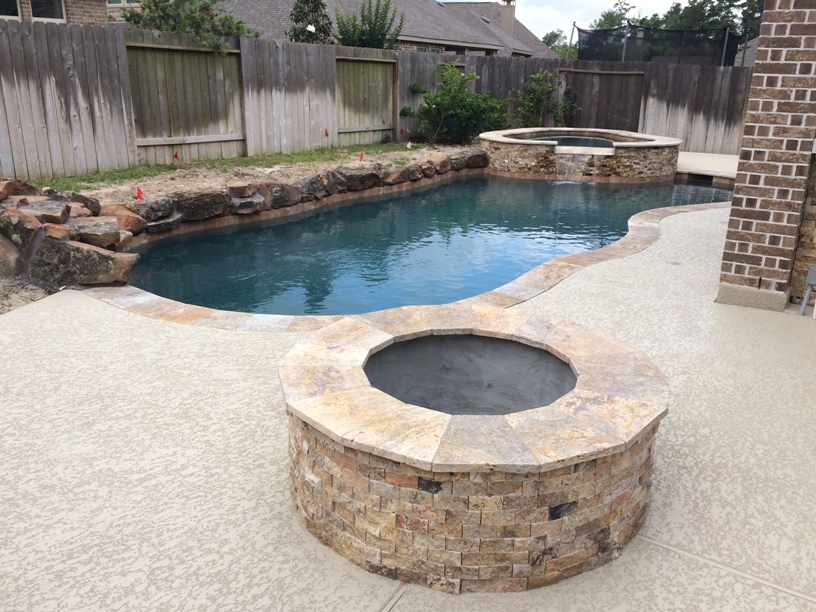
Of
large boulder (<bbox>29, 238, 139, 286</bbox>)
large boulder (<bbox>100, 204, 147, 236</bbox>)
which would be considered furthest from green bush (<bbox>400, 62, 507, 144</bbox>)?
large boulder (<bbox>29, 238, 139, 286</bbox>)

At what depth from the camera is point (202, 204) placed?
7434 millimetres

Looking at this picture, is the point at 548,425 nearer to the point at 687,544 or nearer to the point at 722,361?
the point at 687,544

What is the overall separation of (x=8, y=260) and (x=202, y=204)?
265 cm

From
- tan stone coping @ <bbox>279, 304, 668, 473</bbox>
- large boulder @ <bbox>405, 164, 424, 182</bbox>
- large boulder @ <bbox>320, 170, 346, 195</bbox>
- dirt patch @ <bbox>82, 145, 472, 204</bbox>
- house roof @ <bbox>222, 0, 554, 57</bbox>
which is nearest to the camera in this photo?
tan stone coping @ <bbox>279, 304, 668, 473</bbox>

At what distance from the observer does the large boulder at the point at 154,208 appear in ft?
22.5

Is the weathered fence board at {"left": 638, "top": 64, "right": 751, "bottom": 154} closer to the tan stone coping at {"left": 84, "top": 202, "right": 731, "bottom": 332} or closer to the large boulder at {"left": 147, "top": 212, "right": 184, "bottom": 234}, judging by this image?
the tan stone coping at {"left": 84, "top": 202, "right": 731, "bottom": 332}

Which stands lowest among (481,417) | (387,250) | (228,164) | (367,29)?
(387,250)

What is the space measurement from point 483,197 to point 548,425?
8590mm

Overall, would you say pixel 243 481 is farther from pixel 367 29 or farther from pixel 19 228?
pixel 367 29

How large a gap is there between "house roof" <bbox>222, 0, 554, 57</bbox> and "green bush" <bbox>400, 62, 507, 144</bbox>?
219 inches

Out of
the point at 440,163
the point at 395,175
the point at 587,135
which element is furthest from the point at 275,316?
the point at 587,135

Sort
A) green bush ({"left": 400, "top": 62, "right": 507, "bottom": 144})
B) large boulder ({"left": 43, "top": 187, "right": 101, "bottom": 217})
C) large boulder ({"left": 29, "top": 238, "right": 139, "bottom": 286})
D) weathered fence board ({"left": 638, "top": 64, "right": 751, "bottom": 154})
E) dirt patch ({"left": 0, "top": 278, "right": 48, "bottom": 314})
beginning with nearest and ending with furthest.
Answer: dirt patch ({"left": 0, "top": 278, "right": 48, "bottom": 314}) < large boulder ({"left": 29, "top": 238, "right": 139, "bottom": 286}) < large boulder ({"left": 43, "top": 187, "right": 101, "bottom": 217}) < green bush ({"left": 400, "top": 62, "right": 507, "bottom": 144}) < weathered fence board ({"left": 638, "top": 64, "right": 751, "bottom": 154})

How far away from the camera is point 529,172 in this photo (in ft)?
39.9

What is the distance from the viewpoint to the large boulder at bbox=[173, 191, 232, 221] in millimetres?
7305
